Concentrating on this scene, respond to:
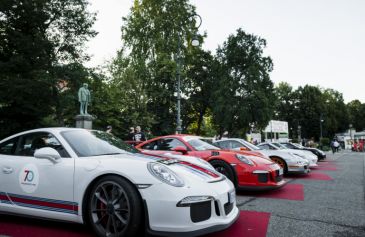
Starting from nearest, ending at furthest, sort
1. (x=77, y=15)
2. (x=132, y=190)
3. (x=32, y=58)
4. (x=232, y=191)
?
1. (x=132, y=190)
2. (x=232, y=191)
3. (x=32, y=58)
4. (x=77, y=15)

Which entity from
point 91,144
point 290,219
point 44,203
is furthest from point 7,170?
point 290,219

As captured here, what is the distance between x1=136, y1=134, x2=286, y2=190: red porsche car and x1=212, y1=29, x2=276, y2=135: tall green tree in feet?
96.6

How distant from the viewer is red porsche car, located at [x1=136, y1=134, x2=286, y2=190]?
21.8 feet

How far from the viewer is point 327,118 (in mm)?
72875

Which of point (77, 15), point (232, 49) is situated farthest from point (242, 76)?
point (77, 15)

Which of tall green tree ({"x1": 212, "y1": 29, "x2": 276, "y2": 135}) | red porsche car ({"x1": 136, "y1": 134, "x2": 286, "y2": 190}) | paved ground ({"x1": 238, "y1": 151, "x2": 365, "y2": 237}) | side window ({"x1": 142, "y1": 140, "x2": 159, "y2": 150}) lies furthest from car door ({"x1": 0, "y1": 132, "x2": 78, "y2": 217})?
tall green tree ({"x1": 212, "y1": 29, "x2": 276, "y2": 135})

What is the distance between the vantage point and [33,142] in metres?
4.24

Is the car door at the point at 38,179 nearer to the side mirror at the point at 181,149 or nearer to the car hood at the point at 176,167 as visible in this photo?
the car hood at the point at 176,167

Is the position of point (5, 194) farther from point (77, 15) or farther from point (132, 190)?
point (77, 15)

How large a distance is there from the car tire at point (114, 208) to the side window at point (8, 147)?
4.95ft

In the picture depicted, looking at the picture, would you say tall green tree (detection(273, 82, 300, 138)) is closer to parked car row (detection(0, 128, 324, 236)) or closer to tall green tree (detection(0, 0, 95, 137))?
tall green tree (detection(0, 0, 95, 137))

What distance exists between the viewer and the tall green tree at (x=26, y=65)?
73.1 ft

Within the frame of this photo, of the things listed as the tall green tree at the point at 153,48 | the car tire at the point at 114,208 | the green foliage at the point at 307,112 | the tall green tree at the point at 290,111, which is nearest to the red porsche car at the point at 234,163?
the car tire at the point at 114,208

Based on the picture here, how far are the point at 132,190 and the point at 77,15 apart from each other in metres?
28.5
